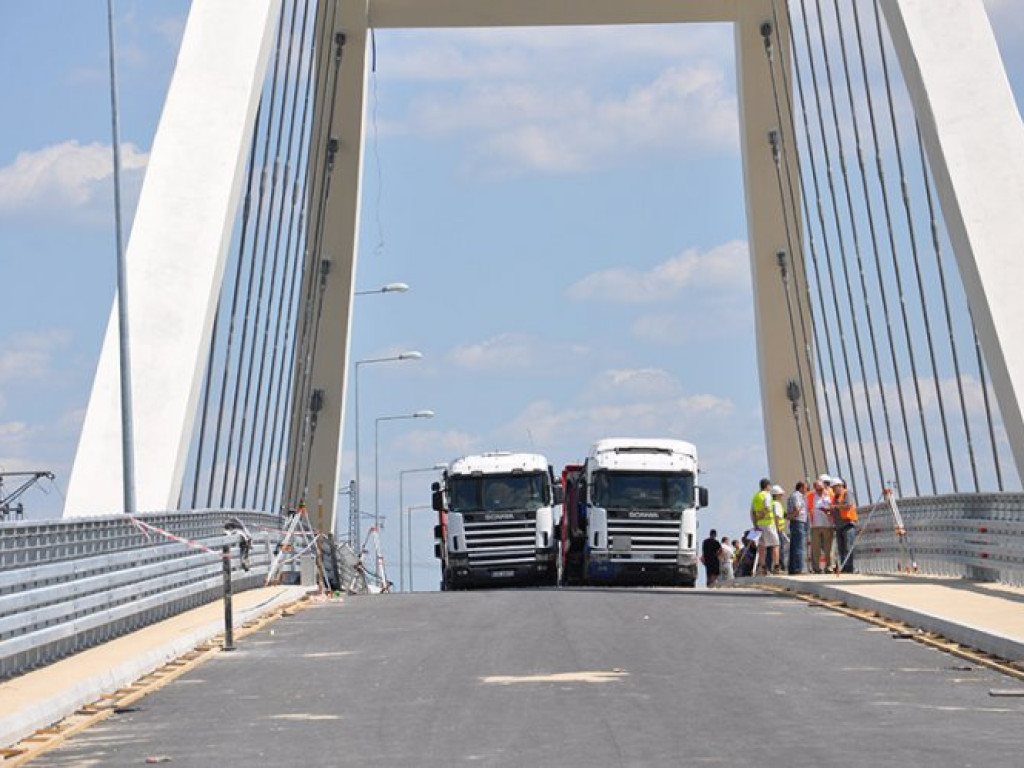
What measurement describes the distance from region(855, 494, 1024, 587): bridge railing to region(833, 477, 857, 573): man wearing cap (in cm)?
43

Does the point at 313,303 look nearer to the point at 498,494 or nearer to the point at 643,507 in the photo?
the point at 498,494

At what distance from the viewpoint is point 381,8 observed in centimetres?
4634

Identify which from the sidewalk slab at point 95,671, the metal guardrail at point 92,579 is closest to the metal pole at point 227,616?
the sidewalk slab at point 95,671

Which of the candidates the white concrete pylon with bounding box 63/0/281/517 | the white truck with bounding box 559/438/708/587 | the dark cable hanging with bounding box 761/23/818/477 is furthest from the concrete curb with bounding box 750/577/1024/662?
the dark cable hanging with bounding box 761/23/818/477

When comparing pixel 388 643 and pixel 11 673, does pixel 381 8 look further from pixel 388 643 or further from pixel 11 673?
pixel 11 673

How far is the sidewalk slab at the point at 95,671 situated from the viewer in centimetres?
1270

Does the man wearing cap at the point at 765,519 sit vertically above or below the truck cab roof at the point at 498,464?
below

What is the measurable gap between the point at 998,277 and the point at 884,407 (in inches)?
535

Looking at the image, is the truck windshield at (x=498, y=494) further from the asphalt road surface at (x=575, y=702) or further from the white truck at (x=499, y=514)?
the asphalt road surface at (x=575, y=702)

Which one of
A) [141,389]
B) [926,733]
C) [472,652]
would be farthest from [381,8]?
[926,733]

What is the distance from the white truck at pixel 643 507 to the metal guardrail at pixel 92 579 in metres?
15.8

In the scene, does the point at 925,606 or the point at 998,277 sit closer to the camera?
the point at 925,606

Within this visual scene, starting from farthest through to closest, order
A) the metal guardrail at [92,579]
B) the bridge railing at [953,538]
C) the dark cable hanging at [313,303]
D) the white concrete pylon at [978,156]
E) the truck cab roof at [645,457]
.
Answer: the dark cable hanging at [313,303] → the truck cab roof at [645,457] → the white concrete pylon at [978,156] → the bridge railing at [953,538] → the metal guardrail at [92,579]

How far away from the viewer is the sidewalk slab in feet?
41.7
